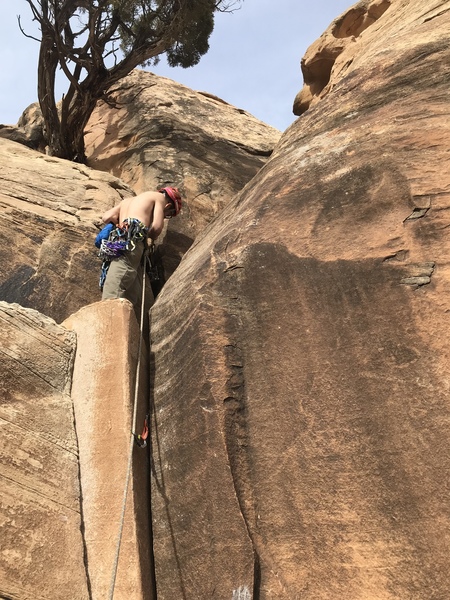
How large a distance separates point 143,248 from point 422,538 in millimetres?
3892

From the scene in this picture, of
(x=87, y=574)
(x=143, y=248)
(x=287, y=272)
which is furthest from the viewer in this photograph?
(x=143, y=248)

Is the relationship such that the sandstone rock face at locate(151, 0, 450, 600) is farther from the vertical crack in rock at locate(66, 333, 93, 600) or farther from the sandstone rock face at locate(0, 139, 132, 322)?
the sandstone rock face at locate(0, 139, 132, 322)

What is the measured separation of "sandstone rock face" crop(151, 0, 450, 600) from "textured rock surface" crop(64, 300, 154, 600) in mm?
136

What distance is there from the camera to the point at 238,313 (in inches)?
181

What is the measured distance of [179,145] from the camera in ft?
32.0

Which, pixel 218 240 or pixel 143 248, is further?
pixel 143 248

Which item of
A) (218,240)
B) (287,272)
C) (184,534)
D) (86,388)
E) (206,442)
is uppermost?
(218,240)

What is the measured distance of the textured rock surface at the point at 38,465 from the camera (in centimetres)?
391

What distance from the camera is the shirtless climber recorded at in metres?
6.04

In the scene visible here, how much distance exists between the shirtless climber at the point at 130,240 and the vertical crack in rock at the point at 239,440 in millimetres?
1870

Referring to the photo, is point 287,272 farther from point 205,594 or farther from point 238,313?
point 205,594

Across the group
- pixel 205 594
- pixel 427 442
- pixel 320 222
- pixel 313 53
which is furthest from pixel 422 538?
pixel 313 53

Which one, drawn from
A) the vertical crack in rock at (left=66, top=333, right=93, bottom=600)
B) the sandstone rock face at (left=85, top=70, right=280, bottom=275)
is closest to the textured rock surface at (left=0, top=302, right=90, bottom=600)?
the vertical crack in rock at (left=66, top=333, right=93, bottom=600)

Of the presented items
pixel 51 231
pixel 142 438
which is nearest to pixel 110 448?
pixel 142 438
